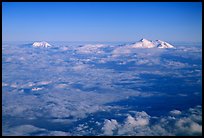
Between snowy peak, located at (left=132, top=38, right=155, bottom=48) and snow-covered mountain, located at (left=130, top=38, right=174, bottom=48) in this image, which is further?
snow-covered mountain, located at (left=130, top=38, right=174, bottom=48)

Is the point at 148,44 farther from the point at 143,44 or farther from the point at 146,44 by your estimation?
the point at 143,44

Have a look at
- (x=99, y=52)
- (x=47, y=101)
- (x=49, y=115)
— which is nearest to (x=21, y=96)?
(x=47, y=101)

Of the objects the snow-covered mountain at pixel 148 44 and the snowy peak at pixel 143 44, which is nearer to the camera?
the snowy peak at pixel 143 44

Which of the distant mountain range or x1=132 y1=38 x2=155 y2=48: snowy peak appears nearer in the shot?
x1=132 y1=38 x2=155 y2=48: snowy peak

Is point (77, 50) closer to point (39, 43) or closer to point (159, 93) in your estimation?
point (39, 43)

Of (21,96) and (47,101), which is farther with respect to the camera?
(21,96)

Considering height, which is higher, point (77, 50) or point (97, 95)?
point (77, 50)

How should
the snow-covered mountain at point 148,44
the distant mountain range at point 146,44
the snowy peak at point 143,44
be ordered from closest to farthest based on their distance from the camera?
the snowy peak at point 143,44 → the snow-covered mountain at point 148,44 → the distant mountain range at point 146,44

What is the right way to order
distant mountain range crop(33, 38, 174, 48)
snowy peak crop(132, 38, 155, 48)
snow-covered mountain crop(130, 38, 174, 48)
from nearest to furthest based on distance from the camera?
snowy peak crop(132, 38, 155, 48) < snow-covered mountain crop(130, 38, 174, 48) < distant mountain range crop(33, 38, 174, 48)

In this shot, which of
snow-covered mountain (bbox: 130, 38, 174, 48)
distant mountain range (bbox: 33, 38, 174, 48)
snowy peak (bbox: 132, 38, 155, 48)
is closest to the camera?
snowy peak (bbox: 132, 38, 155, 48)

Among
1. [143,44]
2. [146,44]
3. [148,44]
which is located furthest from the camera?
[146,44]

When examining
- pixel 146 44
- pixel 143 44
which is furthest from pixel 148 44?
pixel 143 44
